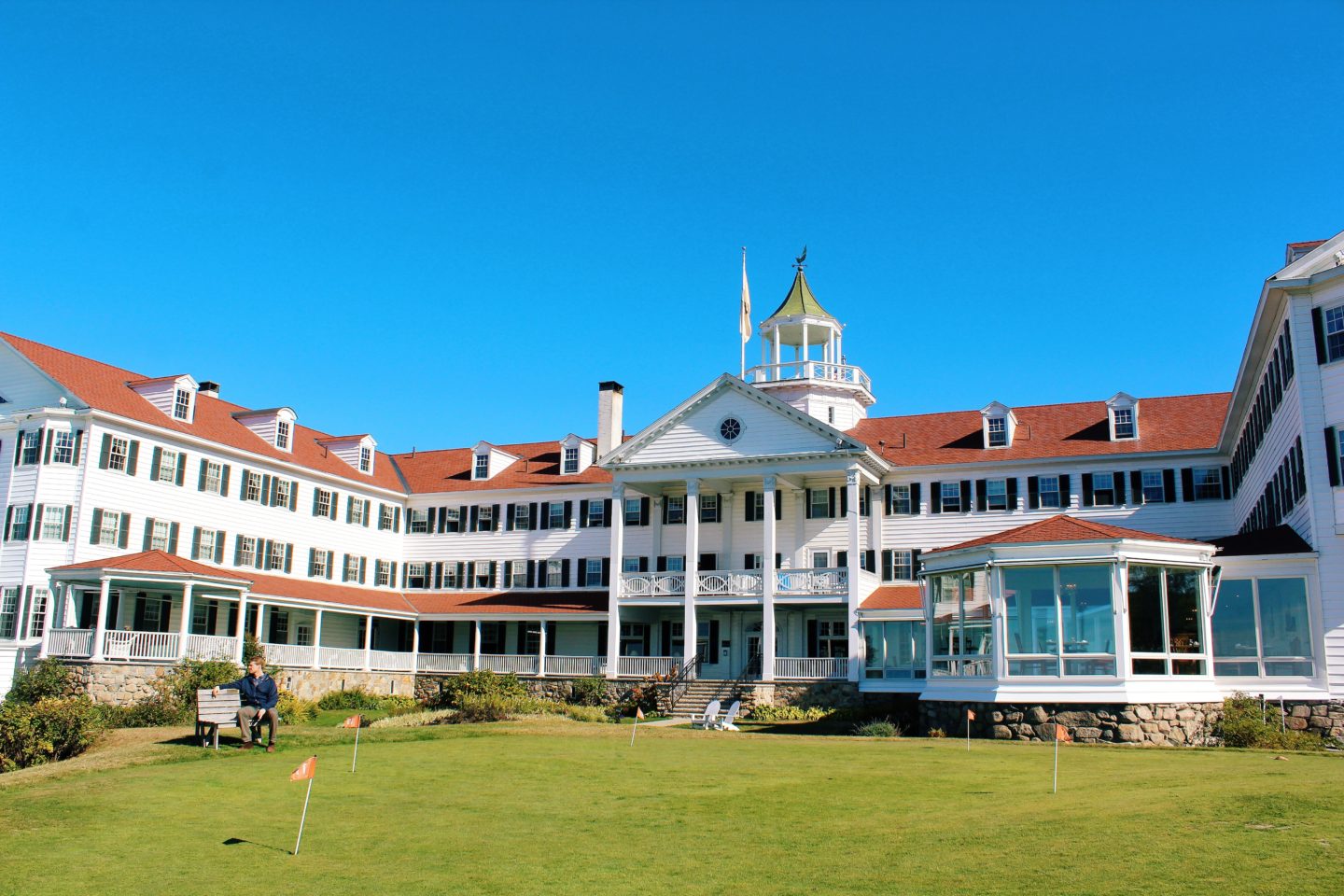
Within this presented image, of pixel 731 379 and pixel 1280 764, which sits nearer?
pixel 1280 764

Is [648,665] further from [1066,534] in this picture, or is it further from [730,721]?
[1066,534]

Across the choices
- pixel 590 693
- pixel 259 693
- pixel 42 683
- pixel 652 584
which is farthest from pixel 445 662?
pixel 259 693

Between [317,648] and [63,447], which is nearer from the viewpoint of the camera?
[63,447]

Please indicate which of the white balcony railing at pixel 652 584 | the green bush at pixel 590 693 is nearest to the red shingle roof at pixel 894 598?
the white balcony railing at pixel 652 584

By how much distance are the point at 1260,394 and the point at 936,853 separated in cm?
2396

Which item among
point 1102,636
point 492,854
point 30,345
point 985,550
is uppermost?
point 30,345

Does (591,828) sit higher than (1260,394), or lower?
lower

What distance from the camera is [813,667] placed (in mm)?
38406

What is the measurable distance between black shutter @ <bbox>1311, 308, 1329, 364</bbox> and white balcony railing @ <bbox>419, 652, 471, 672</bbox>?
31669mm

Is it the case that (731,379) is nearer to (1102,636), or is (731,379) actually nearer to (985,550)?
(985,550)

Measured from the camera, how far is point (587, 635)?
148 feet

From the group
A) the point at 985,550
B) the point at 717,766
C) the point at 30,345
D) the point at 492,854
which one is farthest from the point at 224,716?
the point at 30,345

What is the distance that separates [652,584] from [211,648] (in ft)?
49.4

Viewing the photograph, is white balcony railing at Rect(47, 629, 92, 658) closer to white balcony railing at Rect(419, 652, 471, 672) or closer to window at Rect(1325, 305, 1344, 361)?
white balcony railing at Rect(419, 652, 471, 672)
